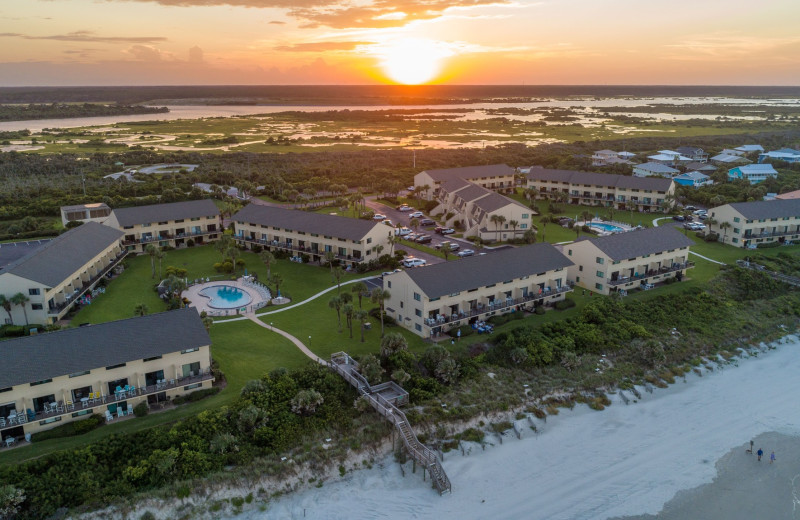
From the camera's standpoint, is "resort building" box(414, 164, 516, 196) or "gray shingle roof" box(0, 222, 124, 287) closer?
"gray shingle roof" box(0, 222, 124, 287)

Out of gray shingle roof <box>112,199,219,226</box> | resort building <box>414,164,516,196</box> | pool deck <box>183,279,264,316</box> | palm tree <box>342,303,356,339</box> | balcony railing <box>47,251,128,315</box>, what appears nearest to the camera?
palm tree <box>342,303,356,339</box>

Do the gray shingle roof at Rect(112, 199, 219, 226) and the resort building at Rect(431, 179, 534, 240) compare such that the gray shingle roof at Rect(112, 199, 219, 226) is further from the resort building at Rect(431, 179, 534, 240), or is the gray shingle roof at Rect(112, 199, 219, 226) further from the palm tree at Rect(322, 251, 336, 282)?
the resort building at Rect(431, 179, 534, 240)

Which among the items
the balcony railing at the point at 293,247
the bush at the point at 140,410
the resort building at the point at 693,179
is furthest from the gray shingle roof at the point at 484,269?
the resort building at the point at 693,179

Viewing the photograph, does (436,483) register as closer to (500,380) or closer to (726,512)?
(500,380)

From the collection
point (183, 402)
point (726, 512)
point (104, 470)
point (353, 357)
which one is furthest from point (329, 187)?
point (726, 512)

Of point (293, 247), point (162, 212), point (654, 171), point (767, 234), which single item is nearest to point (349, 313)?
point (293, 247)

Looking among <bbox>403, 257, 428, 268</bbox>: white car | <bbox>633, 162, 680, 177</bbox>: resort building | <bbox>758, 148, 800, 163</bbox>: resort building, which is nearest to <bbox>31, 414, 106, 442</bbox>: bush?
<bbox>403, 257, 428, 268</bbox>: white car
